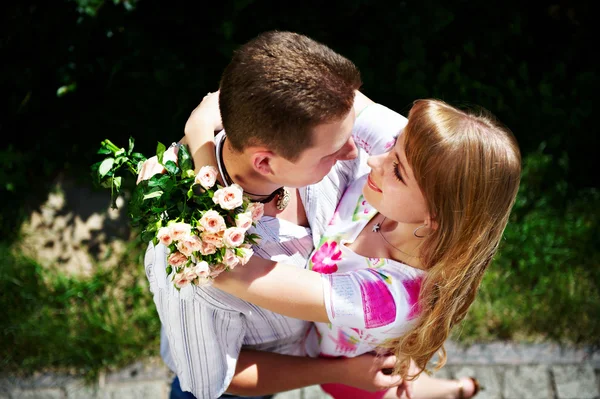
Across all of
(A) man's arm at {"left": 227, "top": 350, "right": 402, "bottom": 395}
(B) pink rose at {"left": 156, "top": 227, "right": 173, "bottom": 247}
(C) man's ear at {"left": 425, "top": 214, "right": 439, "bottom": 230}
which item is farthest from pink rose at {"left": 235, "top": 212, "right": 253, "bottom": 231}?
(A) man's arm at {"left": 227, "top": 350, "right": 402, "bottom": 395}

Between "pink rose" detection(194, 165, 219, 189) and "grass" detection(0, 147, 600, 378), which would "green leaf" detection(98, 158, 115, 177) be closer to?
"pink rose" detection(194, 165, 219, 189)

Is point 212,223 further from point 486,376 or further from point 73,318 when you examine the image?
point 486,376

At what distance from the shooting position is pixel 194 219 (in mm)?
2092

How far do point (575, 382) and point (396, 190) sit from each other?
97.8 inches

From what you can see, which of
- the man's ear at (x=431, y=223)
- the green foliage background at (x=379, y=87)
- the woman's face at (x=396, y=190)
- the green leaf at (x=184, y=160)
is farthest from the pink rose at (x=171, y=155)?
the green foliage background at (x=379, y=87)

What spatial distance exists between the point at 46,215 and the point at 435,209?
3187 millimetres

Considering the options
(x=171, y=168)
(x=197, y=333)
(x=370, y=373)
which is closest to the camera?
(x=171, y=168)

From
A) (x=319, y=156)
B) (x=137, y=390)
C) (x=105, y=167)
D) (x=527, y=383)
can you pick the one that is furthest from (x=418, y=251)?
(x=137, y=390)

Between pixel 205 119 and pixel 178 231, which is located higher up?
pixel 205 119

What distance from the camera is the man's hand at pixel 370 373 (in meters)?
2.73

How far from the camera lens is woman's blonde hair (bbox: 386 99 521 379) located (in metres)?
2.22

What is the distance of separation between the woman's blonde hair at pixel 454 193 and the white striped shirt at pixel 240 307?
1.23 feet

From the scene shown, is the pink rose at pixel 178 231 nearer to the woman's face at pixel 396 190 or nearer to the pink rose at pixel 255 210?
the pink rose at pixel 255 210

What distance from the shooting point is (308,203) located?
8.61ft
